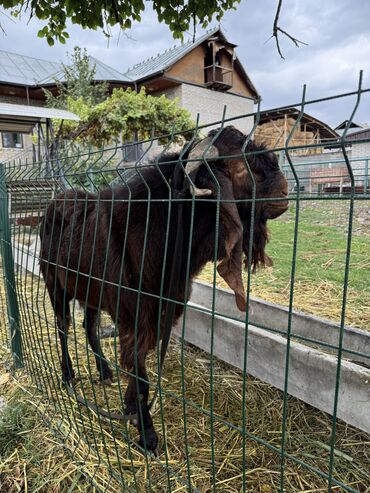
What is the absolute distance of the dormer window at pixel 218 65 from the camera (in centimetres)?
2384

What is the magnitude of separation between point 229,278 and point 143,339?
0.84 m

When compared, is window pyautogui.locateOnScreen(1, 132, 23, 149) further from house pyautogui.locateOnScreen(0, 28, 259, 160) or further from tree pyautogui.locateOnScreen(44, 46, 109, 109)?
tree pyautogui.locateOnScreen(44, 46, 109, 109)

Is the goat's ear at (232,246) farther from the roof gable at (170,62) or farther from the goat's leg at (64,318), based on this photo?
the roof gable at (170,62)

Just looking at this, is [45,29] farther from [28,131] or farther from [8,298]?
[28,131]

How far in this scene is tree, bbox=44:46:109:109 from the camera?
62.8 feet

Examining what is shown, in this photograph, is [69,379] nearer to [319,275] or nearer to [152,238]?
[152,238]

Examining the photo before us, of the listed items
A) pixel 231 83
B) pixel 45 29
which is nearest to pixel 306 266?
pixel 45 29

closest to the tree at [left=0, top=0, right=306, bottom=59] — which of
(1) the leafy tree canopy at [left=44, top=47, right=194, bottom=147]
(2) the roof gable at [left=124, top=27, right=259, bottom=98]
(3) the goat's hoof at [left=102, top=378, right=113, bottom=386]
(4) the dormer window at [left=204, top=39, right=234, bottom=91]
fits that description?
(3) the goat's hoof at [left=102, top=378, right=113, bottom=386]

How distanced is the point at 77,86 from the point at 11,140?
5737 mm

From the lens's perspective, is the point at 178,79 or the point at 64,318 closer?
the point at 64,318

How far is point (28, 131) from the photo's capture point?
12.8 meters

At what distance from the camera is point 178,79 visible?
22.1m

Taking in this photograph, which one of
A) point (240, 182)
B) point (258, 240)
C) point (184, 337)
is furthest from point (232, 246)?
point (184, 337)

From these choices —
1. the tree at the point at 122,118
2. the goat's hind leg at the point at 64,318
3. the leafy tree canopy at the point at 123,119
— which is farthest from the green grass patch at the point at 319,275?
the tree at the point at 122,118
